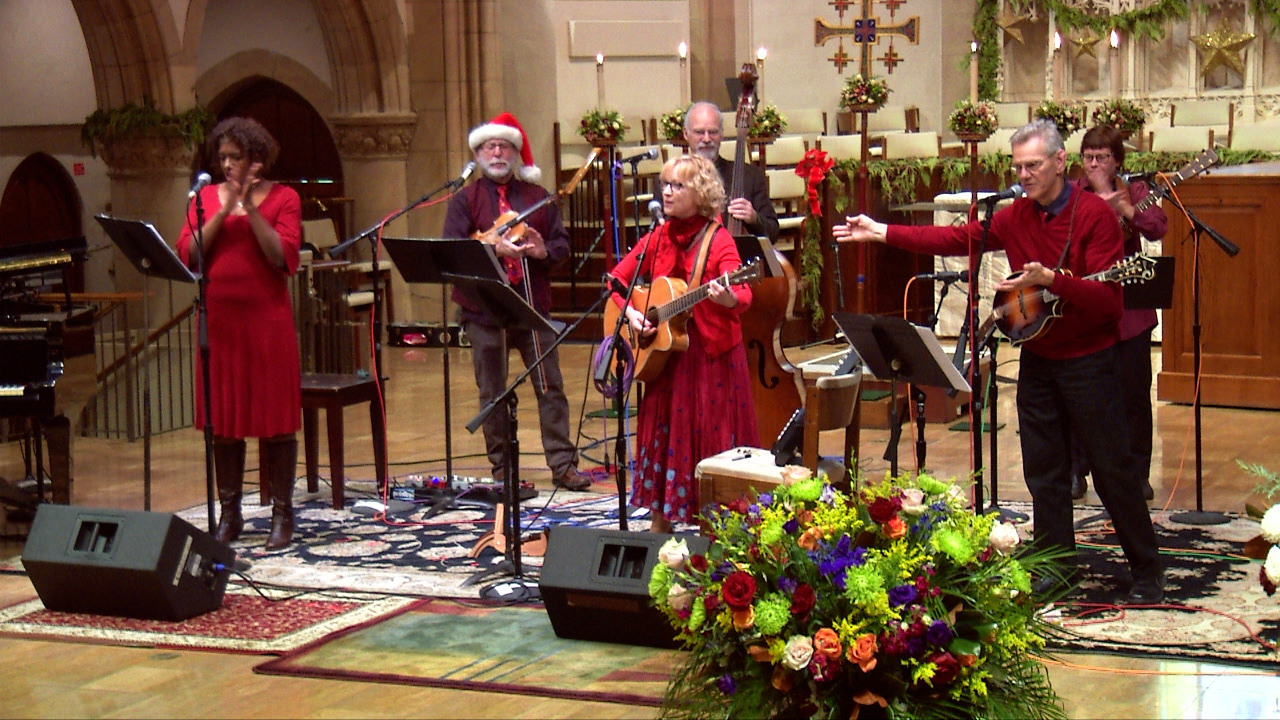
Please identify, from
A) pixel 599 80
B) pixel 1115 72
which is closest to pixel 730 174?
pixel 599 80

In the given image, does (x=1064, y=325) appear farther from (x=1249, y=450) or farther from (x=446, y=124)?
(x=446, y=124)

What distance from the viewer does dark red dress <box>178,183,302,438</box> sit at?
21.5ft

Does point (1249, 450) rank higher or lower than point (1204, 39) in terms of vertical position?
lower

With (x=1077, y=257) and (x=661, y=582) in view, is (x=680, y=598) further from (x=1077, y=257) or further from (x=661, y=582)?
(x=1077, y=257)

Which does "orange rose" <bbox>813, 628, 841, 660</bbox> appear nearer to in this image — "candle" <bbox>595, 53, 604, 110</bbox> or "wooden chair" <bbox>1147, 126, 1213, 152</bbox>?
"wooden chair" <bbox>1147, 126, 1213, 152</bbox>

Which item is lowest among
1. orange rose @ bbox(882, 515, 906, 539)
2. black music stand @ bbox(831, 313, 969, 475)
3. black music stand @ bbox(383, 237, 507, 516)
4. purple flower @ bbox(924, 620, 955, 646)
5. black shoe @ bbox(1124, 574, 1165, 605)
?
black shoe @ bbox(1124, 574, 1165, 605)

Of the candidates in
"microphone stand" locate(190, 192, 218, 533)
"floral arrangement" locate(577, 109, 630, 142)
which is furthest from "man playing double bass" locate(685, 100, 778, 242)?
"floral arrangement" locate(577, 109, 630, 142)

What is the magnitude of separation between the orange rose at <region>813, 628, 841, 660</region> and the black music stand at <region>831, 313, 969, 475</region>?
1.56 meters

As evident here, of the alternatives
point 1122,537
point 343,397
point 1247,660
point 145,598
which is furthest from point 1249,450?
point 145,598

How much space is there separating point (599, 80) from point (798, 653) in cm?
1223

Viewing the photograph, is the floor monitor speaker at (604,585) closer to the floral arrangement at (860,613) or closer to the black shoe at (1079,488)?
the floral arrangement at (860,613)

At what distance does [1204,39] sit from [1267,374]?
860 cm

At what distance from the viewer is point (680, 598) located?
4227 mm

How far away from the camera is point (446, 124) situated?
13.9 meters
